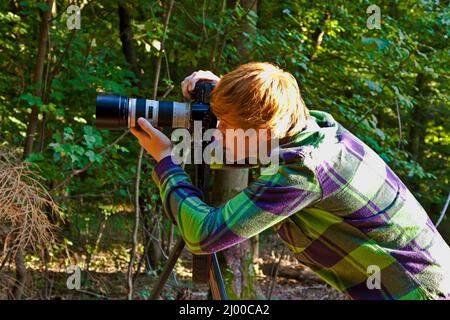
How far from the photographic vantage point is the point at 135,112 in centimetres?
138

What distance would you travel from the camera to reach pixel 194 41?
154 inches

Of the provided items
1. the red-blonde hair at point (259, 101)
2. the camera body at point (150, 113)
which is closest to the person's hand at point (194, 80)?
the camera body at point (150, 113)

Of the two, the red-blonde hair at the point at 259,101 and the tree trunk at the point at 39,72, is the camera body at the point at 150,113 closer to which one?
the red-blonde hair at the point at 259,101

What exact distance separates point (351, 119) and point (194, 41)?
49.7 inches

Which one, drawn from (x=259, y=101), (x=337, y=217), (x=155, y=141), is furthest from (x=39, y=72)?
(x=337, y=217)

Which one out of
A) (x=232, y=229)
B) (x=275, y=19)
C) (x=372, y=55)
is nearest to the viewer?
(x=232, y=229)

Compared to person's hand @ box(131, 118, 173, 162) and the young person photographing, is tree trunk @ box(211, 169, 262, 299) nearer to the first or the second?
person's hand @ box(131, 118, 173, 162)

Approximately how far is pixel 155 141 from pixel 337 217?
0.47 meters

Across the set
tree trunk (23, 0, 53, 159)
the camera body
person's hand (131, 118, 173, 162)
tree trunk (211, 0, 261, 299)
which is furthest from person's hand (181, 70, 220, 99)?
tree trunk (23, 0, 53, 159)

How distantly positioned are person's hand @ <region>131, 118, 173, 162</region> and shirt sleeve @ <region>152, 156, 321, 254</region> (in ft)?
0.51

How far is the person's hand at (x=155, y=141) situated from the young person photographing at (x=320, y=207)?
4.6 inches

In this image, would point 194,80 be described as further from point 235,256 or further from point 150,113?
point 235,256
